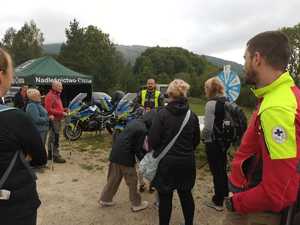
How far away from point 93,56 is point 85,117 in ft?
110

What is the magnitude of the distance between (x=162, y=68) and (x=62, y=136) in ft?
216

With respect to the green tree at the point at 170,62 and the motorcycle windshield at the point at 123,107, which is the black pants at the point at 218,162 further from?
the green tree at the point at 170,62

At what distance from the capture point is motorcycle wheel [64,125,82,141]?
9.99 meters

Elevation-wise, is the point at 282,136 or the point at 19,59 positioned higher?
the point at 19,59

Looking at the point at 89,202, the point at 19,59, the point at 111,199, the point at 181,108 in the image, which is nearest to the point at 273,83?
the point at 181,108

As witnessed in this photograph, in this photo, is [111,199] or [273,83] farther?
[111,199]

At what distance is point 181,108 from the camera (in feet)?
11.6

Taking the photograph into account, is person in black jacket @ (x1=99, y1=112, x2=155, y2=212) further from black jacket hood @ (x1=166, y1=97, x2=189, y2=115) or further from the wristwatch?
the wristwatch

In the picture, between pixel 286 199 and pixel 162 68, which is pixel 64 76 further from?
pixel 162 68

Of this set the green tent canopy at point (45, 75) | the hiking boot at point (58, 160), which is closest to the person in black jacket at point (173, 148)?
the hiking boot at point (58, 160)

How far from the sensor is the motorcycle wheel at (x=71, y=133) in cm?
999

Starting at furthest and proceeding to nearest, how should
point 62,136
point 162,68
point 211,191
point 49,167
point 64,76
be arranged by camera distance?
point 162,68
point 64,76
point 62,136
point 49,167
point 211,191

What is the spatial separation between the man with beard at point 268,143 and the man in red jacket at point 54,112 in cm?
570

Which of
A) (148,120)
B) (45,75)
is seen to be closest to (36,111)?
(148,120)
